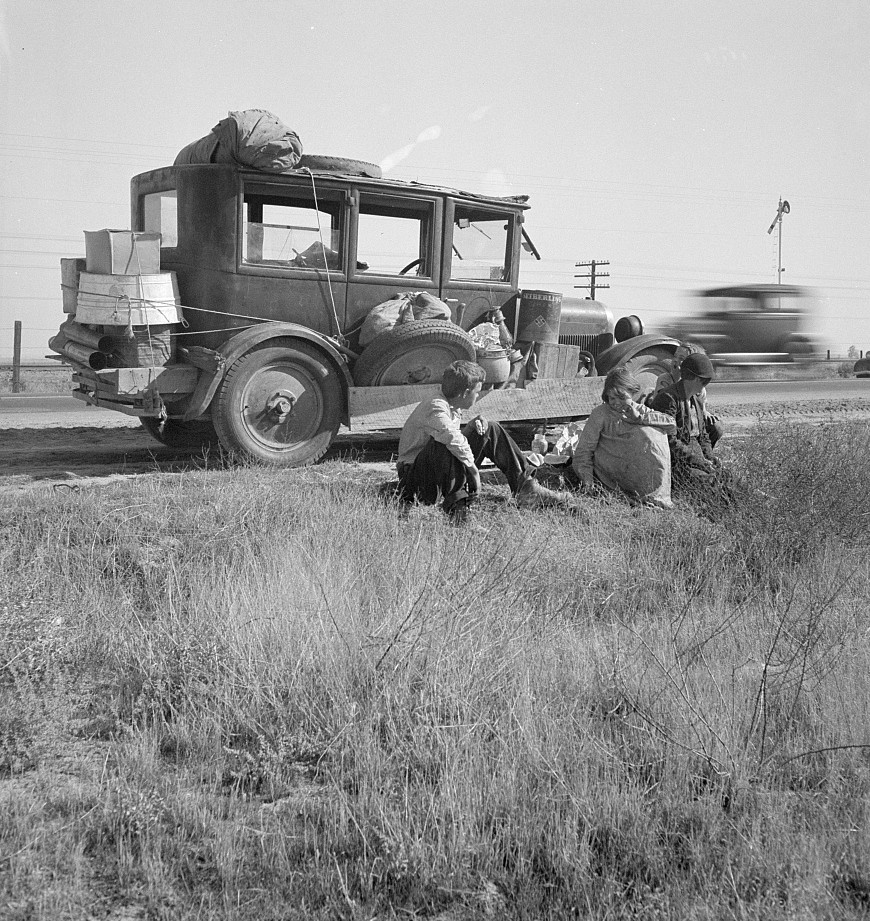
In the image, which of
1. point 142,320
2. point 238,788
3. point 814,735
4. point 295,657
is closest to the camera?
point 238,788

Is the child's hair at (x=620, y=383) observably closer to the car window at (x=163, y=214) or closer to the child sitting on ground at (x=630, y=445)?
the child sitting on ground at (x=630, y=445)

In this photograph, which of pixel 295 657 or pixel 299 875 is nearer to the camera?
pixel 299 875

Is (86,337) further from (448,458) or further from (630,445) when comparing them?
(630,445)

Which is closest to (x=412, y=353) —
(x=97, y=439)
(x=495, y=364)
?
(x=495, y=364)

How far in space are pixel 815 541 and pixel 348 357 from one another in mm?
4395

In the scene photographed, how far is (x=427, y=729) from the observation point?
3197 millimetres

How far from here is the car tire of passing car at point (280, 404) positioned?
7910mm

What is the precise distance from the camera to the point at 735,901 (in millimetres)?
2584

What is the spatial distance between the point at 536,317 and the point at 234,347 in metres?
3.17

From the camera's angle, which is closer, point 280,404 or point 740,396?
point 280,404

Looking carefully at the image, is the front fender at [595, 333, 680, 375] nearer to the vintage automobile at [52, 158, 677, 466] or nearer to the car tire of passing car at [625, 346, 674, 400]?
the car tire of passing car at [625, 346, 674, 400]

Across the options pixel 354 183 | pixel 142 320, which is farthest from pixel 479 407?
pixel 142 320

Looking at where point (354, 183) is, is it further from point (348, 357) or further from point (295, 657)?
point (295, 657)

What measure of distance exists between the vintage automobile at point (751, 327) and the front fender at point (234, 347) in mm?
14221
